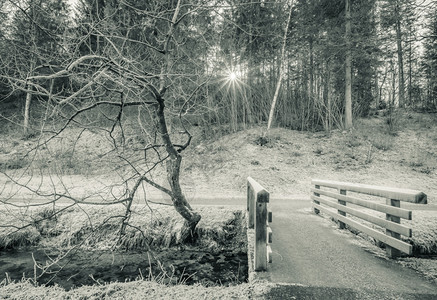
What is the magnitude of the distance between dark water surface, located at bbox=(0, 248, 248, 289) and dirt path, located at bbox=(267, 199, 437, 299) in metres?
1.19

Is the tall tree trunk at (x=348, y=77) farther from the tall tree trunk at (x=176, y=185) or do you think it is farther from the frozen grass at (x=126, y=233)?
the tall tree trunk at (x=176, y=185)

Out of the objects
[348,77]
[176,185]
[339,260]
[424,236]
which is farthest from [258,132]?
[339,260]

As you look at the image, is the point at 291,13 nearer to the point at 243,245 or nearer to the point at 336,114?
the point at 336,114

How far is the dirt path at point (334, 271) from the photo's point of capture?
2814 mm

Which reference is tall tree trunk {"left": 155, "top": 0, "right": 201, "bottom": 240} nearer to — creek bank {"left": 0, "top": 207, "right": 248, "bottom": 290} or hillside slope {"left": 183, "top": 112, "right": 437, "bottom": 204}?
creek bank {"left": 0, "top": 207, "right": 248, "bottom": 290}

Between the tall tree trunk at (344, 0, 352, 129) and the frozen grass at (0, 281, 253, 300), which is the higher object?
the tall tree trunk at (344, 0, 352, 129)

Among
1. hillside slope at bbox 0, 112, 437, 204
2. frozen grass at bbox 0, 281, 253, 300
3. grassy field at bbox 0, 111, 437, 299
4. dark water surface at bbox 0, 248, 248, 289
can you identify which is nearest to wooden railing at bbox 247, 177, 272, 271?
frozen grass at bbox 0, 281, 253, 300

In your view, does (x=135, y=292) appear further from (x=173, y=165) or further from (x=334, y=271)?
(x=173, y=165)

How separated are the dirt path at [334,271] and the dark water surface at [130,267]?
1.19 metres

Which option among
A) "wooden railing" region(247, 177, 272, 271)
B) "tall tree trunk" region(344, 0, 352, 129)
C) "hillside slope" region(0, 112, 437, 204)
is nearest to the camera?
"wooden railing" region(247, 177, 272, 271)

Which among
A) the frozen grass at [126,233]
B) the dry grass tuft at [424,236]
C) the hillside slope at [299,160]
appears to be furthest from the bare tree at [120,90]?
the hillside slope at [299,160]

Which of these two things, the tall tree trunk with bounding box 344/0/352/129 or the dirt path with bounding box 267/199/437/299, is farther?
the tall tree trunk with bounding box 344/0/352/129

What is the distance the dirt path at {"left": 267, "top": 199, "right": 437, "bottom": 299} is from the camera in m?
2.81

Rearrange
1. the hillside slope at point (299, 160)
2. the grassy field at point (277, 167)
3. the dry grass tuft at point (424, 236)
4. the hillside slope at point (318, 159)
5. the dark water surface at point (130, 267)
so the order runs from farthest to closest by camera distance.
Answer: the hillside slope at point (318, 159)
the hillside slope at point (299, 160)
the grassy field at point (277, 167)
the dry grass tuft at point (424, 236)
the dark water surface at point (130, 267)
